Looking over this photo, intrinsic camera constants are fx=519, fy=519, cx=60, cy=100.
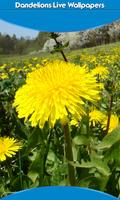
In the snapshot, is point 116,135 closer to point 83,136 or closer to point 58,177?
point 83,136

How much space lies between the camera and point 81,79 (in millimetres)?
821

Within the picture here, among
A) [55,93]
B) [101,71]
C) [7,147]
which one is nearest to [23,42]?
[7,147]

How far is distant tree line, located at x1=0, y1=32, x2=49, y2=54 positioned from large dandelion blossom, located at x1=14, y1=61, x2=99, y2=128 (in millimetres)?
194

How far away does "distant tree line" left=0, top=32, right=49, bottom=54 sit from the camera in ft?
3.44

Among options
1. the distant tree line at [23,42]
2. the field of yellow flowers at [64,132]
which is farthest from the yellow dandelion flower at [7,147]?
the distant tree line at [23,42]

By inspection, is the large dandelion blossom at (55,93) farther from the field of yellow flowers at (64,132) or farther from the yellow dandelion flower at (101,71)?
the yellow dandelion flower at (101,71)

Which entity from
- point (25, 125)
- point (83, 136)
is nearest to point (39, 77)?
point (83, 136)

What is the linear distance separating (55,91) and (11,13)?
0.24 metres

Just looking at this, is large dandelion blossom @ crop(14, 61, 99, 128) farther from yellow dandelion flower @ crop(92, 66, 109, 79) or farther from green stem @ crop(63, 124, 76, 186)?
yellow dandelion flower @ crop(92, 66, 109, 79)

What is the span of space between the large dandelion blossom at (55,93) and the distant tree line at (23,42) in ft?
0.64

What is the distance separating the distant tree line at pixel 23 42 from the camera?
1048 millimetres

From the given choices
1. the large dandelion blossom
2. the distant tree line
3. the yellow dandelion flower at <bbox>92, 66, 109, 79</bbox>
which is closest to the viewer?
the large dandelion blossom

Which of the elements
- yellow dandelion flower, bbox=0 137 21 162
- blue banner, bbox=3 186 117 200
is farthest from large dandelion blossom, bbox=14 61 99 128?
yellow dandelion flower, bbox=0 137 21 162

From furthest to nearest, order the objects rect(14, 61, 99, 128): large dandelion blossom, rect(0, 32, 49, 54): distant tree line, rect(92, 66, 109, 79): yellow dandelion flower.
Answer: rect(92, 66, 109, 79): yellow dandelion flower < rect(0, 32, 49, 54): distant tree line < rect(14, 61, 99, 128): large dandelion blossom
